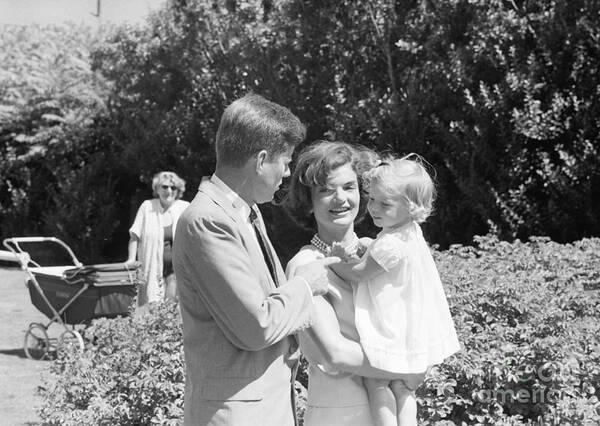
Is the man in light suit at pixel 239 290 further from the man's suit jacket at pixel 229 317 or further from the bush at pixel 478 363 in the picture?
the bush at pixel 478 363

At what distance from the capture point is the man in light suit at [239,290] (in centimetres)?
263

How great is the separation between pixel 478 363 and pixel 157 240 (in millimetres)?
5350

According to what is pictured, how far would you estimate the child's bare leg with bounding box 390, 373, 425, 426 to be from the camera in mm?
3206

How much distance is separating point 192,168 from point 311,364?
1269cm

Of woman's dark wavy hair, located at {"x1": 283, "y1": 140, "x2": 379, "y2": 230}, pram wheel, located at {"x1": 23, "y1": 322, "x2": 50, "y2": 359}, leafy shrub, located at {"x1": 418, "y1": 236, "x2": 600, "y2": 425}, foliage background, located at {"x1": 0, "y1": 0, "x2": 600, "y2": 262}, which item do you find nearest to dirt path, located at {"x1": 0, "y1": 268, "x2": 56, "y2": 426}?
pram wheel, located at {"x1": 23, "y1": 322, "x2": 50, "y2": 359}

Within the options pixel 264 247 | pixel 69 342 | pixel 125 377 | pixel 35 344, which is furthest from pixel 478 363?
pixel 35 344

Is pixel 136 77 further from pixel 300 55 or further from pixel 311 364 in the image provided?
pixel 311 364

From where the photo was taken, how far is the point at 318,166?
3488mm

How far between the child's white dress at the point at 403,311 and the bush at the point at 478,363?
118cm

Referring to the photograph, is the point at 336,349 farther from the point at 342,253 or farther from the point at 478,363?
the point at 478,363

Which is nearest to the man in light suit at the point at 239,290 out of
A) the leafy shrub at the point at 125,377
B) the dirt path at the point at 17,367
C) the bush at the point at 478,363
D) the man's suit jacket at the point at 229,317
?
the man's suit jacket at the point at 229,317

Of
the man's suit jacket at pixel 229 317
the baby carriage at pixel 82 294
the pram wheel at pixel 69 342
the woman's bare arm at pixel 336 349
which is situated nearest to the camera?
the man's suit jacket at pixel 229 317

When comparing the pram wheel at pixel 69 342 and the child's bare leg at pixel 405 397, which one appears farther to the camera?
the pram wheel at pixel 69 342

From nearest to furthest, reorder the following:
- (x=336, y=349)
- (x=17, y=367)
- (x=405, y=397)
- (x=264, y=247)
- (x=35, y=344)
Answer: (x=264, y=247) < (x=336, y=349) < (x=405, y=397) < (x=17, y=367) < (x=35, y=344)
